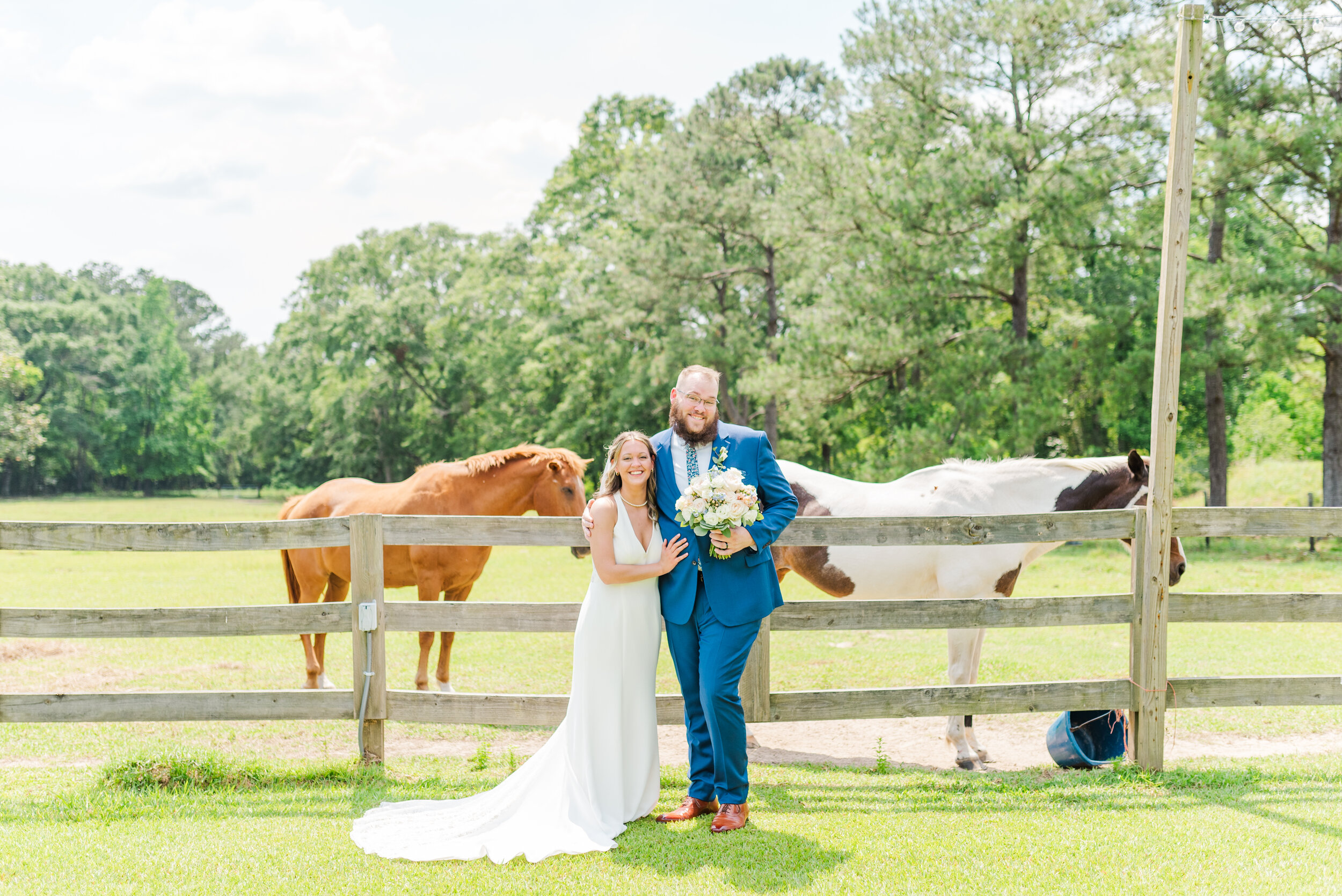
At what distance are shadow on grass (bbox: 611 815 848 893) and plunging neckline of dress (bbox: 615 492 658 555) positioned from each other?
129cm

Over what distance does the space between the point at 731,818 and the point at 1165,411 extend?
320 cm

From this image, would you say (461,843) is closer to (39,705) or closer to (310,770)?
(310,770)

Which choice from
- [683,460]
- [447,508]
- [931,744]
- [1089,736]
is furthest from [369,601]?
[1089,736]

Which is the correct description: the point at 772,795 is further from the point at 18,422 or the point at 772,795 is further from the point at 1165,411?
the point at 18,422

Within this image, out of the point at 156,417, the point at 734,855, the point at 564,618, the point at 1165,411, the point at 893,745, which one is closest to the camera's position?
the point at 734,855

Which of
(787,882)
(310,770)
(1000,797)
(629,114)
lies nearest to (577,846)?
(787,882)

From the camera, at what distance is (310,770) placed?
17.2ft

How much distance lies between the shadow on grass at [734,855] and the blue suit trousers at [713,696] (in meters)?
0.21

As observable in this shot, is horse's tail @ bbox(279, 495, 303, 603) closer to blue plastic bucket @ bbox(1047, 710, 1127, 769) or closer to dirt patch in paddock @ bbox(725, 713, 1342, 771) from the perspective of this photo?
dirt patch in paddock @ bbox(725, 713, 1342, 771)

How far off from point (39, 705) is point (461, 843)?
2.74 meters

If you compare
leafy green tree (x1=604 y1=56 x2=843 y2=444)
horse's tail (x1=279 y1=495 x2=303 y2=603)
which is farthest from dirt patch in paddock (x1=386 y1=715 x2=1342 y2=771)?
leafy green tree (x1=604 y1=56 x2=843 y2=444)

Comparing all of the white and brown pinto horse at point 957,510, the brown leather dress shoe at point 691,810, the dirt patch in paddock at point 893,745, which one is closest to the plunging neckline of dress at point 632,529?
the brown leather dress shoe at point 691,810

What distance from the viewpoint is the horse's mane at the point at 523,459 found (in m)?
7.78

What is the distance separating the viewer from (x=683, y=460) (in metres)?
4.56
